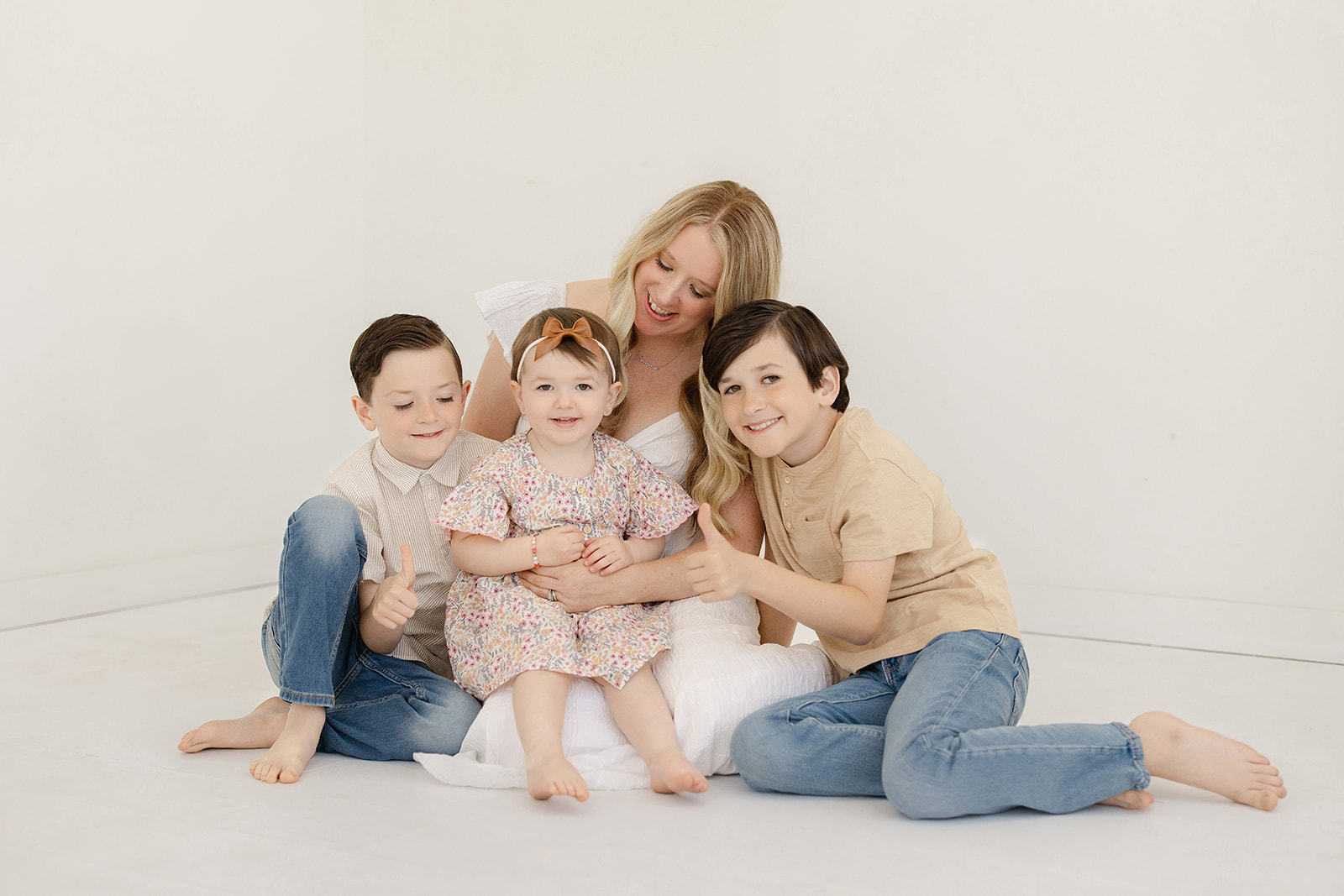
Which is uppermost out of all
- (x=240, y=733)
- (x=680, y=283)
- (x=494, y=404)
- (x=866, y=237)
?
(x=866, y=237)

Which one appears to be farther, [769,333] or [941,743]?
[769,333]

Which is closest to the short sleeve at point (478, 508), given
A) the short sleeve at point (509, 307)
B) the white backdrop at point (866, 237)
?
the short sleeve at point (509, 307)

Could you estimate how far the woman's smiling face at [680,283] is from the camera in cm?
195

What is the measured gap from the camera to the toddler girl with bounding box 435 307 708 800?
161 centimetres

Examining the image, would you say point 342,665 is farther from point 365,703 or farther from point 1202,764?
point 1202,764

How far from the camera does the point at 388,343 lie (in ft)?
5.88

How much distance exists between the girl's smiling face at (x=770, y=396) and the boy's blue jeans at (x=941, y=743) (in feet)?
1.32

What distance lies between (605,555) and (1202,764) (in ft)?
3.04

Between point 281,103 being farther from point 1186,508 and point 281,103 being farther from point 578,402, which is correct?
point 1186,508

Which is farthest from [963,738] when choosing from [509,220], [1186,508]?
[509,220]

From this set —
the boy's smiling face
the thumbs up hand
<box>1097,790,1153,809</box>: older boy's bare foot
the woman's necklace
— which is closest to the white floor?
<box>1097,790,1153,809</box>: older boy's bare foot

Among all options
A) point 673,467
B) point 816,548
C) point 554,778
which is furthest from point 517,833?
point 673,467

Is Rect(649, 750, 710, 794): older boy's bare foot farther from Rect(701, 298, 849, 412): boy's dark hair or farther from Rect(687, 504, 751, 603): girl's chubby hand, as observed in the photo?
Rect(701, 298, 849, 412): boy's dark hair

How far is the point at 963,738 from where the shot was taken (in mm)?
1439
